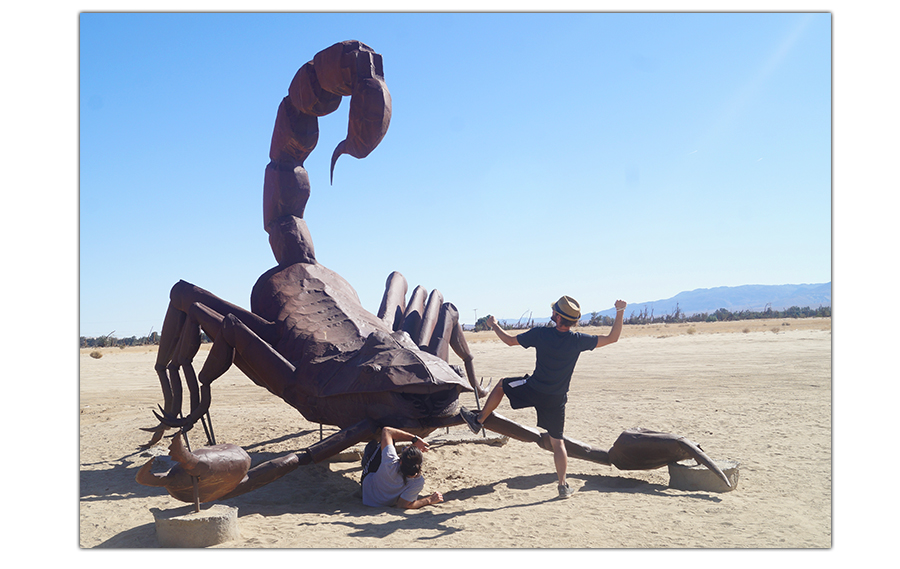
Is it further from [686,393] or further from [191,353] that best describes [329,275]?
[686,393]

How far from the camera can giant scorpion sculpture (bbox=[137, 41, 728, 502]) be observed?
493 cm

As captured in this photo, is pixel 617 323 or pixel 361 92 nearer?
pixel 617 323

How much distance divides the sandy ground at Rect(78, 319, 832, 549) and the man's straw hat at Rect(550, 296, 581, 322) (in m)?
1.45

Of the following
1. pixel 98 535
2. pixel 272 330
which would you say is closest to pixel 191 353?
pixel 272 330

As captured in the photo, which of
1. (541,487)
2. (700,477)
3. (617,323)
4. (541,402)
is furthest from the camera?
(541,487)

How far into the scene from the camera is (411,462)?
495 centimetres

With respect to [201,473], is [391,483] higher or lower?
lower

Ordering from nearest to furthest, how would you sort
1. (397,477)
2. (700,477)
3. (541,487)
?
1. (397,477)
2. (700,477)
3. (541,487)

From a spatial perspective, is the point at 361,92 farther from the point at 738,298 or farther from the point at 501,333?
the point at 738,298

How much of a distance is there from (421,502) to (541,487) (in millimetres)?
1197

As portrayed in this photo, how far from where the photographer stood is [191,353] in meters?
5.83

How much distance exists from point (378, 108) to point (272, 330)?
236 cm

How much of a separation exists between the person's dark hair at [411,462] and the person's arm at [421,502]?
20 centimetres

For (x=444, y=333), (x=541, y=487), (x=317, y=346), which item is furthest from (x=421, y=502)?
(x=444, y=333)
